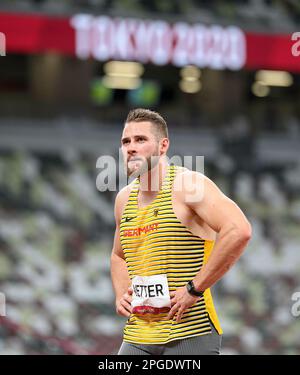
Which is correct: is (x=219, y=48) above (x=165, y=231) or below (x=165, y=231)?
above

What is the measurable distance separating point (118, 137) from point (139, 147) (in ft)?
43.6

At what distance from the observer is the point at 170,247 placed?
4648 mm

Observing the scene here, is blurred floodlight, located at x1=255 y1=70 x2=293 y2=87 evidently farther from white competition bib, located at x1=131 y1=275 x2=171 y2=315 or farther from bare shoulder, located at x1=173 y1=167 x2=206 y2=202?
white competition bib, located at x1=131 y1=275 x2=171 y2=315

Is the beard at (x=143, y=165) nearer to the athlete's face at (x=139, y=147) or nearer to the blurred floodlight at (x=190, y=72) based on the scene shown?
the athlete's face at (x=139, y=147)

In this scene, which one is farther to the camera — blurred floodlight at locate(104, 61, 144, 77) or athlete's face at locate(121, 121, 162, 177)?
blurred floodlight at locate(104, 61, 144, 77)

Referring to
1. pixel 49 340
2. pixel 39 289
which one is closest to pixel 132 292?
pixel 49 340

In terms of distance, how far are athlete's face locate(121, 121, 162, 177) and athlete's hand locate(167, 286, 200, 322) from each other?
0.64 meters

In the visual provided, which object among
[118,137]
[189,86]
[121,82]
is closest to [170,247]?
[118,137]

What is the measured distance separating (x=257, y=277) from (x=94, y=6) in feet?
18.1

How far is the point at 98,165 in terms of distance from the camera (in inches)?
697

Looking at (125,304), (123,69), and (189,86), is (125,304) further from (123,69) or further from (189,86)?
(189,86)

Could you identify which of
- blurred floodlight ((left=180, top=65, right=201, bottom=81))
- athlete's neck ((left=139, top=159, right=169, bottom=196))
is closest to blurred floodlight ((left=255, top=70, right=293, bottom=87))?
blurred floodlight ((left=180, top=65, right=201, bottom=81))

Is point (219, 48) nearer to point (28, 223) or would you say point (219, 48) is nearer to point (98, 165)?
point (98, 165)

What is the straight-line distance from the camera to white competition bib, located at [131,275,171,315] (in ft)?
15.3
